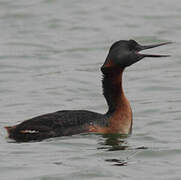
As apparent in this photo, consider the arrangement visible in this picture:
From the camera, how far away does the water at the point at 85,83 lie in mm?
11977

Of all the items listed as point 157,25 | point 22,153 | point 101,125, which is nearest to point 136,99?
point 101,125

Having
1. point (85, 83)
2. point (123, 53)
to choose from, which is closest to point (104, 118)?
point (123, 53)

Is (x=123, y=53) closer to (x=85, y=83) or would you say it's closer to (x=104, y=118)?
(x=104, y=118)

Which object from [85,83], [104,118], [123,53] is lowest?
[85,83]

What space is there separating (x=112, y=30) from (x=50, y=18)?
175cm

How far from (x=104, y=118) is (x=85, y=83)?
4.62 m

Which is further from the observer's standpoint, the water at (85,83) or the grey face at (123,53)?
the grey face at (123,53)

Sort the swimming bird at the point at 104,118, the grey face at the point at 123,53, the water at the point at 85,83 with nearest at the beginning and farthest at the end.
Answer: the water at the point at 85,83
the swimming bird at the point at 104,118
the grey face at the point at 123,53

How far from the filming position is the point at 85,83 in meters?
18.0

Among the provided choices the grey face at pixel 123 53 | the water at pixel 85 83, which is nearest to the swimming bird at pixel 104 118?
Answer: the grey face at pixel 123 53

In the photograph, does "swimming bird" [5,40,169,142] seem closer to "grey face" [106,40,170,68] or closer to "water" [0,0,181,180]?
"grey face" [106,40,170,68]

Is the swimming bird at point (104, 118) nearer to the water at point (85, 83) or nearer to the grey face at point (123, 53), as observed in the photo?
the grey face at point (123, 53)

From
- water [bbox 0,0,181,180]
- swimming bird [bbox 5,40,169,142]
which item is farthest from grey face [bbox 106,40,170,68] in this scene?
water [bbox 0,0,181,180]

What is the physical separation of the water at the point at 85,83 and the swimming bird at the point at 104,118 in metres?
0.14
